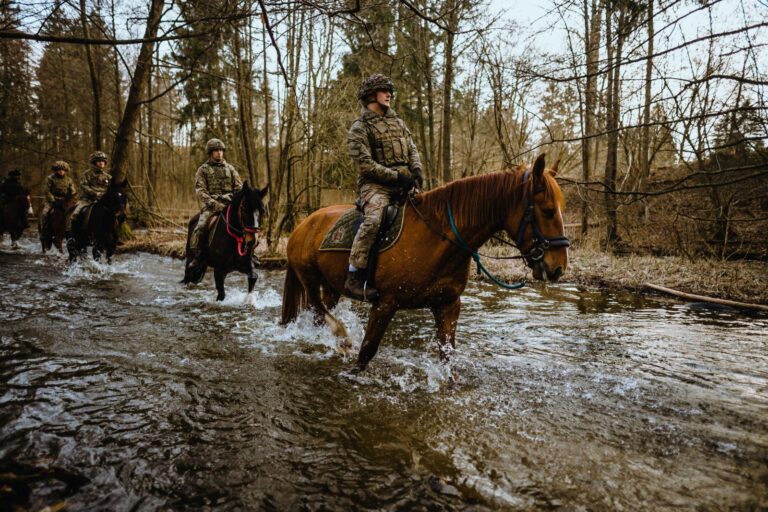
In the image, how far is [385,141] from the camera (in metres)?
4.33

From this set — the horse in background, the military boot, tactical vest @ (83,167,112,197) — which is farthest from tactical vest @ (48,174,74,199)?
the military boot

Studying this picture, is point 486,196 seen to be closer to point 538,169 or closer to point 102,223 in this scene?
point 538,169

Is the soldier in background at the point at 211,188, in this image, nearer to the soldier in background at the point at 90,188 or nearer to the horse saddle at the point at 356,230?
the horse saddle at the point at 356,230

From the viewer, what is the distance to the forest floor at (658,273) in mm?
7934

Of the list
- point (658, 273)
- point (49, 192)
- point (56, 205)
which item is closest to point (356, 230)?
point (658, 273)

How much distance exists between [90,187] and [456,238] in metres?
11.5

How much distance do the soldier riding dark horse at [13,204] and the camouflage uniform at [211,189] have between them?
10.5 metres

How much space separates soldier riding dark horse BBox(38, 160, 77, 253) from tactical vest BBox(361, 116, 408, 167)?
11610 mm

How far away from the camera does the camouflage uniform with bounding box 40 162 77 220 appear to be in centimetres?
1308

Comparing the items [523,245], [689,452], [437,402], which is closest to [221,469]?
[437,402]

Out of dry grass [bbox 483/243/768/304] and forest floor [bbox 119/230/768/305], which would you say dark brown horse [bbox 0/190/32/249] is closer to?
forest floor [bbox 119/230/768/305]

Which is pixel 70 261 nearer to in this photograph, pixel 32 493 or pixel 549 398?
A: pixel 32 493

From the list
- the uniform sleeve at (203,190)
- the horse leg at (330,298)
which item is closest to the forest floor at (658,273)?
the uniform sleeve at (203,190)

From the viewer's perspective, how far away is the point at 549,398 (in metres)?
3.79
